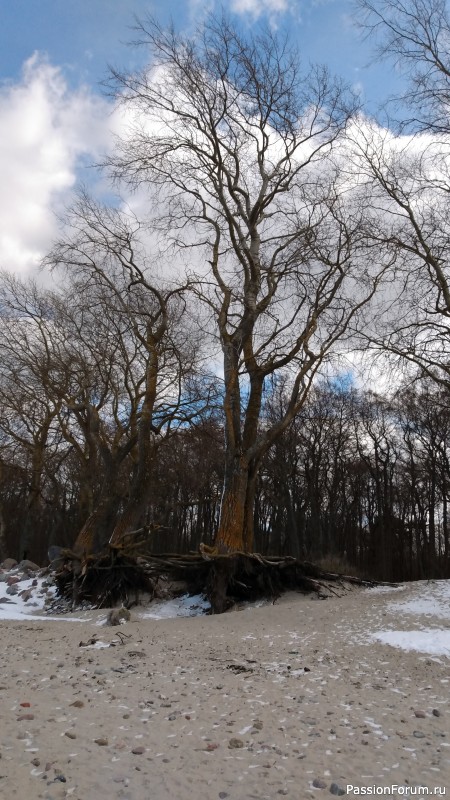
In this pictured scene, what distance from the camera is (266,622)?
944cm

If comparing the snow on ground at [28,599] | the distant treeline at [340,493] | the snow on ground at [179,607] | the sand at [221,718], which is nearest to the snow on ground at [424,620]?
the sand at [221,718]

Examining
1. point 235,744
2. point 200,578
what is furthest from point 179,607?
point 235,744

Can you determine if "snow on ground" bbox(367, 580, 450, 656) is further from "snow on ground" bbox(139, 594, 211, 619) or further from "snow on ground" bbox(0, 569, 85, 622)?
"snow on ground" bbox(0, 569, 85, 622)

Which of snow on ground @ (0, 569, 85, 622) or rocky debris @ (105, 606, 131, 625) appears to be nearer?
rocky debris @ (105, 606, 131, 625)

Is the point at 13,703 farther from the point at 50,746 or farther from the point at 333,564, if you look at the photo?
the point at 333,564

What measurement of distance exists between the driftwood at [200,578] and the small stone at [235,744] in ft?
26.7

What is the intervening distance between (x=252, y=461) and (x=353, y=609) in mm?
4419

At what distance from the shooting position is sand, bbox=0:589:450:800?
3.16 metres

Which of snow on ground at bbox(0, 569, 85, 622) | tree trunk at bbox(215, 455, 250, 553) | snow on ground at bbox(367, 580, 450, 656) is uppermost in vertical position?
tree trunk at bbox(215, 455, 250, 553)

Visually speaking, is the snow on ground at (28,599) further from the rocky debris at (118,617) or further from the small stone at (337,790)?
the small stone at (337,790)

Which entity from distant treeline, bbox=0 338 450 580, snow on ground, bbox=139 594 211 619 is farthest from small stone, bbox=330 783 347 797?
distant treeline, bbox=0 338 450 580

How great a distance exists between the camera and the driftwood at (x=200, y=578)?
39.4 ft

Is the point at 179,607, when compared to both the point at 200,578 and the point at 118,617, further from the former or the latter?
the point at 118,617

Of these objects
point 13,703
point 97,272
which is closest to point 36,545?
point 97,272
